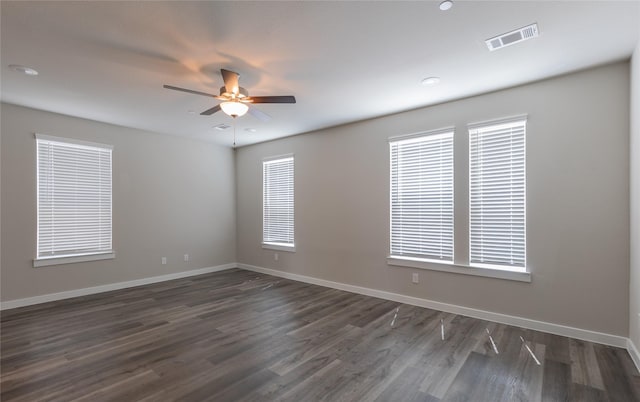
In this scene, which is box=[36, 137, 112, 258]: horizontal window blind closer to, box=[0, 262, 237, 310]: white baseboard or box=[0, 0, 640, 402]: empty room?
box=[0, 0, 640, 402]: empty room

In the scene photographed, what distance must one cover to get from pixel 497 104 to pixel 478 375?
298cm

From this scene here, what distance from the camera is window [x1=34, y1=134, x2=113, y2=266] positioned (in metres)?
4.41

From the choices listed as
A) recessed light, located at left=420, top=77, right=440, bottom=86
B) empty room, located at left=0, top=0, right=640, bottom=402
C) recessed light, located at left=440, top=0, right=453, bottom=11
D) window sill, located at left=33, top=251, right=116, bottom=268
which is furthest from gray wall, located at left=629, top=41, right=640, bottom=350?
window sill, located at left=33, top=251, right=116, bottom=268

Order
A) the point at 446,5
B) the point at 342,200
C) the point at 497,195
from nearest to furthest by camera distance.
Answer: the point at 446,5 → the point at 497,195 → the point at 342,200

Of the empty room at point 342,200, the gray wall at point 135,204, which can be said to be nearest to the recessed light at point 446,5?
the empty room at point 342,200

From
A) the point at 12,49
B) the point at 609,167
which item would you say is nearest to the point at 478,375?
the point at 609,167

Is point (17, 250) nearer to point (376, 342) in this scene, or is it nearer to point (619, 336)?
point (376, 342)

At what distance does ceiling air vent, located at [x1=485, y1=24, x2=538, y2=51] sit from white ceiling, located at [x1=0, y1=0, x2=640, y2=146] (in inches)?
2.2

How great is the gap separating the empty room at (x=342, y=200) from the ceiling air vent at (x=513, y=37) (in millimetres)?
58

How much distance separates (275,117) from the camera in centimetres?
467

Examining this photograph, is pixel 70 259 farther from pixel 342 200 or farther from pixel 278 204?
pixel 342 200

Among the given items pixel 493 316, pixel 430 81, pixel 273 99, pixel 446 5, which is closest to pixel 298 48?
pixel 273 99

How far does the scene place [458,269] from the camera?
3.90 meters

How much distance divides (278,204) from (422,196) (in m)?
3.02
